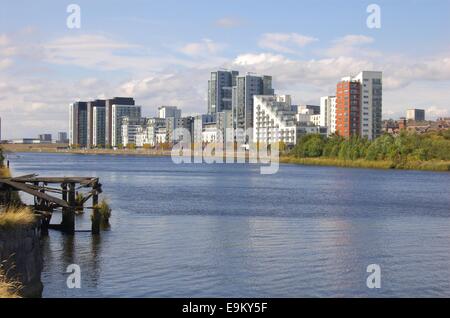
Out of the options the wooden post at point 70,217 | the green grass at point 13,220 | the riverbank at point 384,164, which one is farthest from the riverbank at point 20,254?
the riverbank at point 384,164

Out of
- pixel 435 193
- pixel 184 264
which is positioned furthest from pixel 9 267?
pixel 435 193

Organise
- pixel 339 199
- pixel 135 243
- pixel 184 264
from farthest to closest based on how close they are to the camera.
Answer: pixel 339 199
pixel 135 243
pixel 184 264

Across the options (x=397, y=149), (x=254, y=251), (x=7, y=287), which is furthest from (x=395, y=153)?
(x=7, y=287)

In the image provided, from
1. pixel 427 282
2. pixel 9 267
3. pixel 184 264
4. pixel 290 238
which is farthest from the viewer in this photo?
pixel 290 238

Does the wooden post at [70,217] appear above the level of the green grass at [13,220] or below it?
below

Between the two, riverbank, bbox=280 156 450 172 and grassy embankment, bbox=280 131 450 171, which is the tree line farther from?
riverbank, bbox=280 156 450 172

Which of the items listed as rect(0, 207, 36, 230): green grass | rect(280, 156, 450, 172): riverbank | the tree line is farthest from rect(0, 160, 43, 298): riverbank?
the tree line

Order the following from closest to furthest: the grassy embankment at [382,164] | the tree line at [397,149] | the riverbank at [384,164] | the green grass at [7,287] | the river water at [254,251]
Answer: the green grass at [7,287] → the river water at [254,251] → the riverbank at [384,164] → the grassy embankment at [382,164] → the tree line at [397,149]

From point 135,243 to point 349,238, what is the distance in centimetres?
1273

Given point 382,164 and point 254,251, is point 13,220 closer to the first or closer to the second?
point 254,251

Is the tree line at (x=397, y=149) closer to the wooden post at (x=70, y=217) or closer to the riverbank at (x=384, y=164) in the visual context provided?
the riverbank at (x=384, y=164)

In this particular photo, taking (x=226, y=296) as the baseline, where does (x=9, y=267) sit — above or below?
above

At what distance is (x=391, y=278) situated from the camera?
2902 centimetres
